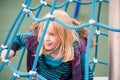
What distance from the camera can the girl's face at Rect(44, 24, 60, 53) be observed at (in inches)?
29.6

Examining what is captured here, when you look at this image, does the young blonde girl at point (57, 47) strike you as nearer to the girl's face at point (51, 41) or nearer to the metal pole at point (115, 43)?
the girl's face at point (51, 41)

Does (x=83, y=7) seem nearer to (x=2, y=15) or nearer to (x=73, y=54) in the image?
Answer: (x=2, y=15)

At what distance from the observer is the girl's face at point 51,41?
29.6 inches

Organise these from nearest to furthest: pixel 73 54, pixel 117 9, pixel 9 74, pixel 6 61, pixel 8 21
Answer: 1. pixel 117 9
2. pixel 6 61
3. pixel 73 54
4. pixel 9 74
5. pixel 8 21

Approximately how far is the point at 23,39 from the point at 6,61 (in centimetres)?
18

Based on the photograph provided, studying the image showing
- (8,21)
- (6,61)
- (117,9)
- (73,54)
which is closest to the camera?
(117,9)

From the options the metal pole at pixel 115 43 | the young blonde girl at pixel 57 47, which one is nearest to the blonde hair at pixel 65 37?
the young blonde girl at pixel 57 47

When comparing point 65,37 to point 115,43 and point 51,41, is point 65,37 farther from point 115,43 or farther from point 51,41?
point 115,43

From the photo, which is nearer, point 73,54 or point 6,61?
point 6,61

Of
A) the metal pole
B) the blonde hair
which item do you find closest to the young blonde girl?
the blonde hair

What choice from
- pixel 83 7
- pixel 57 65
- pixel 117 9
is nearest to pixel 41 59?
pixel 57 65

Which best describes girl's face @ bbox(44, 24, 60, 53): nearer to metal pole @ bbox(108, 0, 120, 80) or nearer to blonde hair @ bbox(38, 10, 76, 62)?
blonde hair @ bbox(38, 10, 76, 62)

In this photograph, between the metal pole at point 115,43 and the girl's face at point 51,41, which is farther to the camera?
the girl's face at point 51,41

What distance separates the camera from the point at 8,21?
70.9 inches
